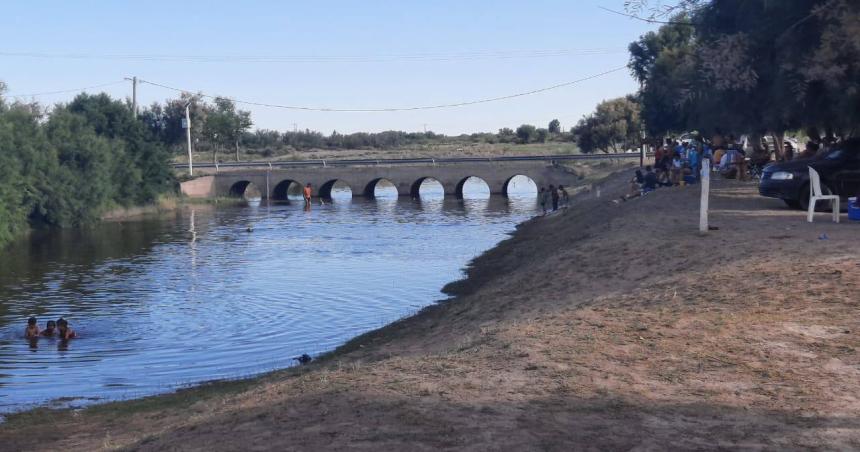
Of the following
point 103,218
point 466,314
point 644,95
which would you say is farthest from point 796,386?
point 103,218

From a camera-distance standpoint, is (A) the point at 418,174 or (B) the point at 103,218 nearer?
(B) the point at 103,218

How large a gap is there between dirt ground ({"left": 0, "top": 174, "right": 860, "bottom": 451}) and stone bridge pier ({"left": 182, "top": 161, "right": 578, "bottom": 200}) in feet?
228

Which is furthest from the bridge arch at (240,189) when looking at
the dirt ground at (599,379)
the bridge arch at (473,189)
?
the dirt ground at (599,379)

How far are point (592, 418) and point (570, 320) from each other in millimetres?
4104

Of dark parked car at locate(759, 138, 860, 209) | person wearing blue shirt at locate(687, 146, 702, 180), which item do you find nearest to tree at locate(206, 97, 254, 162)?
person wearing blue shirt at locate(687, 146, 702, 180)

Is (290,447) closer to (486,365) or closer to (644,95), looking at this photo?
(486,365)

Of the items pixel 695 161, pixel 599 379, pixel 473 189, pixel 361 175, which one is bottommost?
pixel 473 189

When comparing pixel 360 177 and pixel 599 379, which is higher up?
pixel 599 379

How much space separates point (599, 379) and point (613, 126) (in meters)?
88.2

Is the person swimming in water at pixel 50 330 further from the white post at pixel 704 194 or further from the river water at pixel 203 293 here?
the white post at pixel 704 194

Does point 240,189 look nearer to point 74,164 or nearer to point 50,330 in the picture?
point 74,164

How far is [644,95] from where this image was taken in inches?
2288

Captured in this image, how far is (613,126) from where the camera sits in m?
94.7

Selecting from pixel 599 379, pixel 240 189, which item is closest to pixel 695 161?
pixel 599 379
